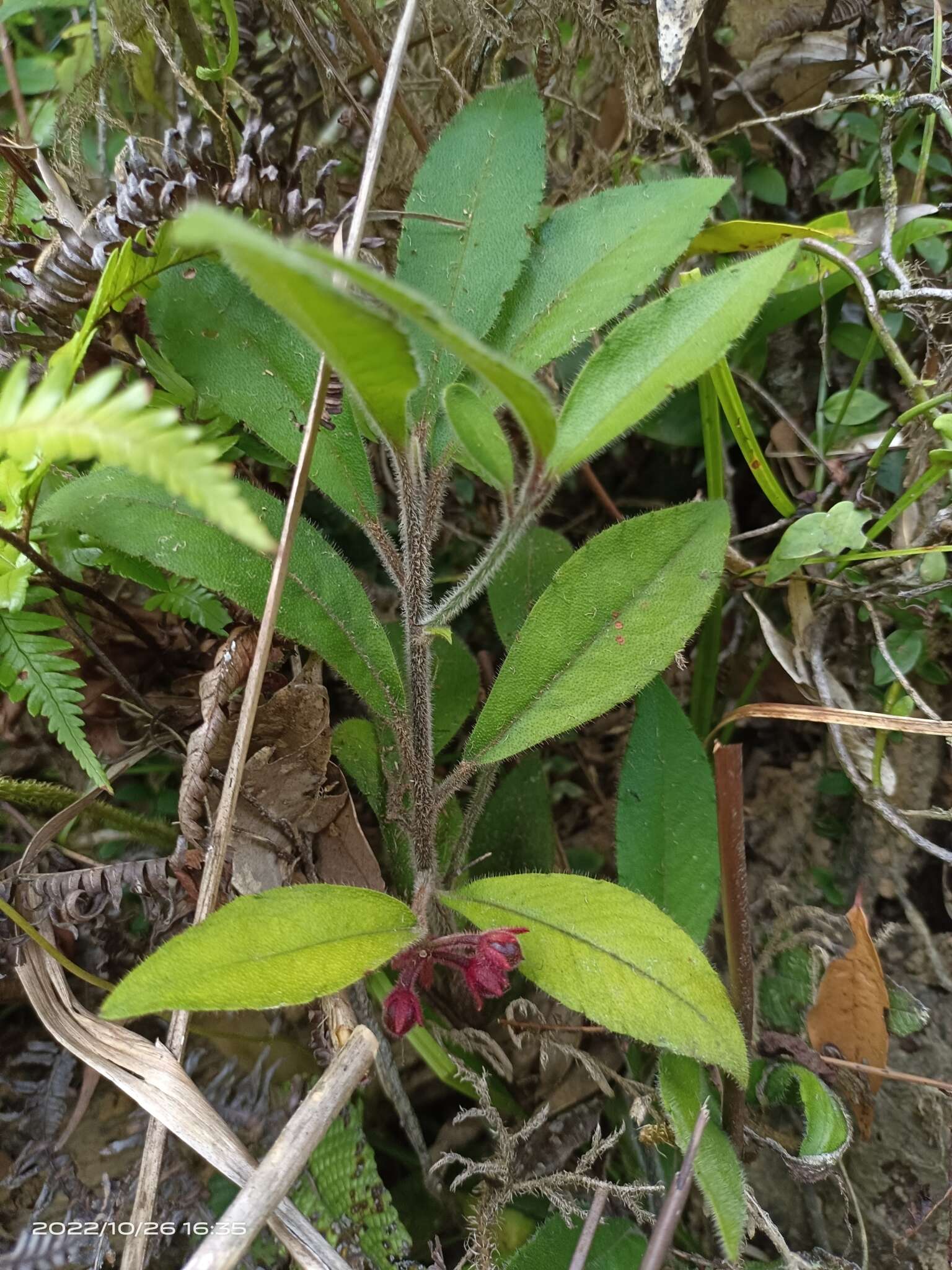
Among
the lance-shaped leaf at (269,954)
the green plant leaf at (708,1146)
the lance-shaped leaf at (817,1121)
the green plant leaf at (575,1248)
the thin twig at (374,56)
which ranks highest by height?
the thin twig at (374,56)

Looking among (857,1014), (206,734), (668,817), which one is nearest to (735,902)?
(668,817)

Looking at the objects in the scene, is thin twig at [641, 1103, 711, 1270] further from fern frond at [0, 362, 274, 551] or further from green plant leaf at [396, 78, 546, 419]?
green plant leaf at [396, 78, 546, 419]

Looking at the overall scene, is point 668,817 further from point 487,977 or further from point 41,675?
point 41,675

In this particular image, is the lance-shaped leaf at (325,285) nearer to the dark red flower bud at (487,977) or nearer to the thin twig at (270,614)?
the thin twig at (270,614)

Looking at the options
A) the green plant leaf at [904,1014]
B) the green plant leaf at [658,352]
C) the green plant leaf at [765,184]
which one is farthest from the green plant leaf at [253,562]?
the green plant leaf at [765,184]

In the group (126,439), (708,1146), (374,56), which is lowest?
(708,1146)

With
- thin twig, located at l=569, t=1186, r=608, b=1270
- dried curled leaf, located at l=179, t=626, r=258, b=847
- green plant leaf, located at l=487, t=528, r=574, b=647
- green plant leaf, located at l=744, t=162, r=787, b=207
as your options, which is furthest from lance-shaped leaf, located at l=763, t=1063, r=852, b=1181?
green plant leaf, located at l=744, t=162, r=787, b=207

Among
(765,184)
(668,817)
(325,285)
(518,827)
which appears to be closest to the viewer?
(325,285)
